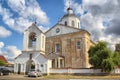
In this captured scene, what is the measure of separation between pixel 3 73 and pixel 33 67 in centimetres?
611

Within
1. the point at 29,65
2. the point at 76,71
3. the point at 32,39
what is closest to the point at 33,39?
the point at 32,39

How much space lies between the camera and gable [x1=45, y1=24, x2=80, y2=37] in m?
44.5

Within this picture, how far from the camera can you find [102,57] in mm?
32969

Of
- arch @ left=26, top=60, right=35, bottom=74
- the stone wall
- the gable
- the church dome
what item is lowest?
arch @ left=26, top=60, right=35, bottom=74

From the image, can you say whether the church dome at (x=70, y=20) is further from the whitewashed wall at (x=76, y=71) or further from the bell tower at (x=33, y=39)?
the whitewashed wall at (x=76, y=71)

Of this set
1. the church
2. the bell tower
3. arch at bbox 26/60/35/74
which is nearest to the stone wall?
the church

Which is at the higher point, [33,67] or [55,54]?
[55,54]

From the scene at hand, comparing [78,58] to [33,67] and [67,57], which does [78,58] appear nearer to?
[67,57]

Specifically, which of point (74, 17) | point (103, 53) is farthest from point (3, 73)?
point (74, 17)

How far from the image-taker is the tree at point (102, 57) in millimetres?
31094

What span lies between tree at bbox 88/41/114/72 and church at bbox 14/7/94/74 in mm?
7321

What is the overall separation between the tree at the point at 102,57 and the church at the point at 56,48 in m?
7.32

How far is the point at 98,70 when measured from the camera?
32844 millimetres

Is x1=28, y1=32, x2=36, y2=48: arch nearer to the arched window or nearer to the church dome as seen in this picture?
the arched window
